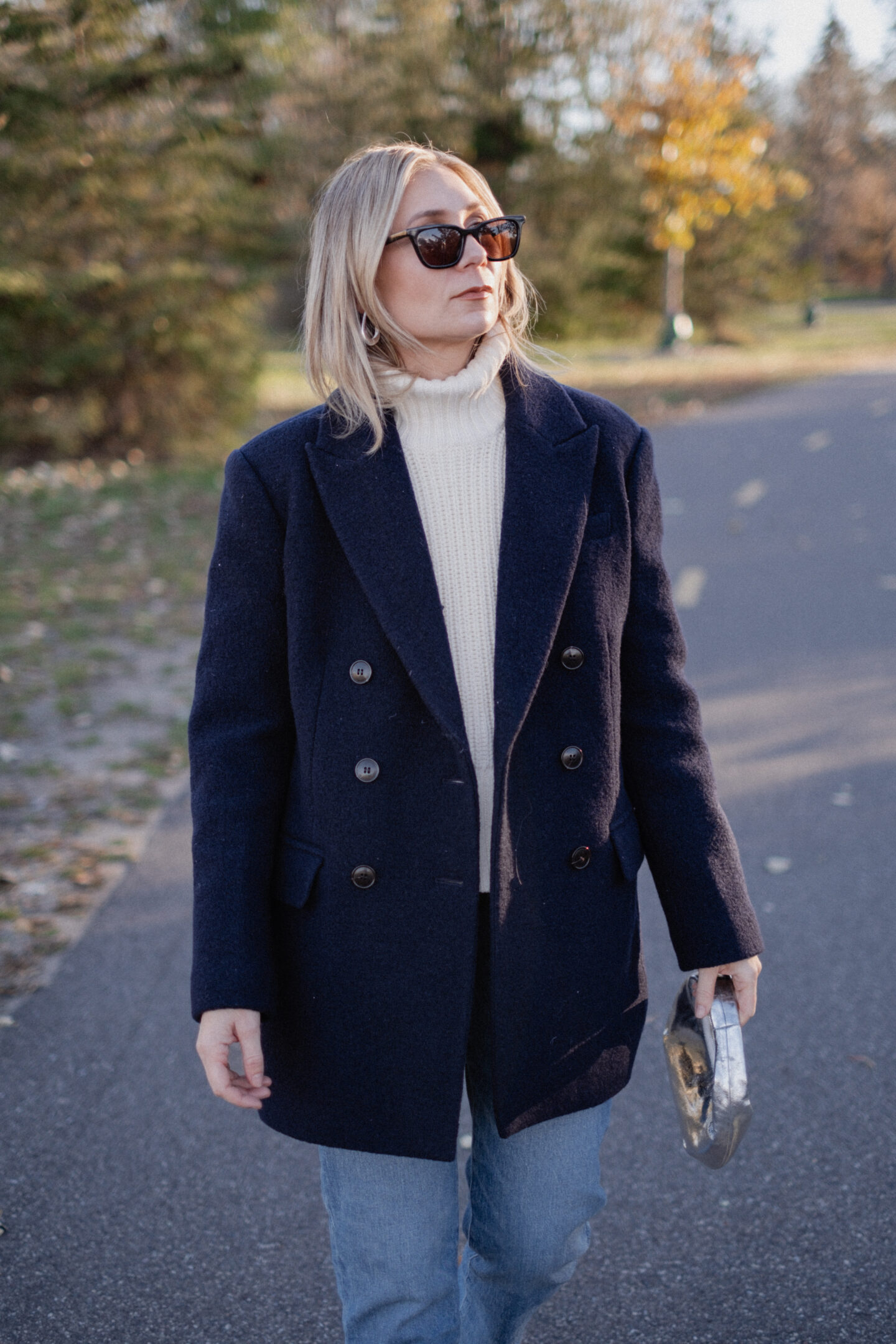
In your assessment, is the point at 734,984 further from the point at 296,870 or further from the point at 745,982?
the point at 296,870

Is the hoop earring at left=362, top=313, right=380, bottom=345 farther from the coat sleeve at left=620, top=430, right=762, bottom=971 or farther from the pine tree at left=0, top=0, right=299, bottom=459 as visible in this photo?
the pine tree at left=0, top=0, right=299, bottom=459

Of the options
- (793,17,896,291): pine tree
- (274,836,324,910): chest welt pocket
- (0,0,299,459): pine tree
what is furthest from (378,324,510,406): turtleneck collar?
(793,17,896,291): pine tree

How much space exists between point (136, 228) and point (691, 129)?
1345cm

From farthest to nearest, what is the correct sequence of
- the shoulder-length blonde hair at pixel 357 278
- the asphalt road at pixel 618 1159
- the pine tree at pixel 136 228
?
the pine tree at pixel 136 228 → the asphalt road at pixel 618 1159 → the shoulder-length blonde hair at pixel 357 278

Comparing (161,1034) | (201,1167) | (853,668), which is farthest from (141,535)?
(201,1167)

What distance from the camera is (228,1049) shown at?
69.3 inches

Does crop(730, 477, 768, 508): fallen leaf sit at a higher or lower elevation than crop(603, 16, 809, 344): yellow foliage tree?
lower

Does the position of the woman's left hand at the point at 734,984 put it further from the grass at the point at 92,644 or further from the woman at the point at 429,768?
the grass at the point at 92,644

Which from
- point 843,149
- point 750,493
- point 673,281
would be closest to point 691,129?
point 673,281

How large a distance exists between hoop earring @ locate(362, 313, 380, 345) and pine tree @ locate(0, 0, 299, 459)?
8.77 metres

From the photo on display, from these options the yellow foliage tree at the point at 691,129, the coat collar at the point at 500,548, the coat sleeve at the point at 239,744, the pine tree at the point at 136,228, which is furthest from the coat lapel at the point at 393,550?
the yellow foliage tree at the point at 691,129

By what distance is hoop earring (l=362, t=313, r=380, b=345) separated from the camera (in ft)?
6.14

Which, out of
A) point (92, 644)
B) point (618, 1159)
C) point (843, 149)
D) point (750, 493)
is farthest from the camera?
point (843, 149)

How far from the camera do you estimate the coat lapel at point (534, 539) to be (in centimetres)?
174
